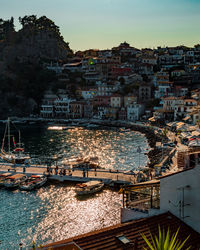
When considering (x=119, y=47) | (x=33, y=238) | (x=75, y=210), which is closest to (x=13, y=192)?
(x=75, y=210)

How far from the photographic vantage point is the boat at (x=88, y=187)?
30.1m

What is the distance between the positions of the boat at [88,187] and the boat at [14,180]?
6649 millimetres

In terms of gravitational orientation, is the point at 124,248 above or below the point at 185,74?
below

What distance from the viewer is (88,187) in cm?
3038

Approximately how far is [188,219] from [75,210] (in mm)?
17810

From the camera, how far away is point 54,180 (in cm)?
3447

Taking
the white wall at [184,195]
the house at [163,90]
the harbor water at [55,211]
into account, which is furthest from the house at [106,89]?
the white wall at [184,195]

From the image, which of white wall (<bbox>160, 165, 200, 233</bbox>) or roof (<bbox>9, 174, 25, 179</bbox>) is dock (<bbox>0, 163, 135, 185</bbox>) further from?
white wall (<bbox>160, 165, 200, 233</bbox>)

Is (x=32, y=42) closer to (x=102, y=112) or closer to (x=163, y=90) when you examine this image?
(x=102, y=112)

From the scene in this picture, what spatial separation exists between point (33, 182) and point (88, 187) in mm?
6160

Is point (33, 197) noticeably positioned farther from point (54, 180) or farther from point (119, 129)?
point (119, 129)

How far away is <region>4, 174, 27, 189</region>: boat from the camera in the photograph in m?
32.6

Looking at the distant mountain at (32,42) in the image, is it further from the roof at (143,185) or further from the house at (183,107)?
the roof at (143,185)

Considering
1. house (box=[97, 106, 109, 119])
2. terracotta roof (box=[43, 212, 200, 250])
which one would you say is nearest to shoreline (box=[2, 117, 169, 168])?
house (box=[97, 106, 109, 119])
